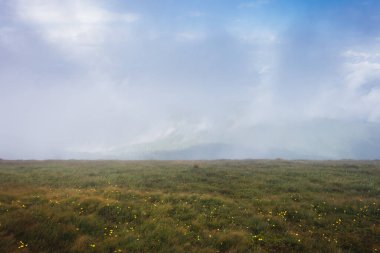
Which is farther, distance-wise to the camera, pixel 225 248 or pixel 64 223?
pixel 64 223

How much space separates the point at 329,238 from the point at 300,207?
437cm

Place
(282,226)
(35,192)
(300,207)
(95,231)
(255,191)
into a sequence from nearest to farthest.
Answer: (95,231) < (282,226) < (300,207) < (35,192) < (255,191)

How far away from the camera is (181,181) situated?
988 inches

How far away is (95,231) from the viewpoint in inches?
456

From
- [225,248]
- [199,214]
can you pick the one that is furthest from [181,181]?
[225,248]

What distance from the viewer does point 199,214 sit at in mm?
14258

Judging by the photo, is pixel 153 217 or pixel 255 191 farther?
pixel 255 191

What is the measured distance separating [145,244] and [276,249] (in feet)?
17.0

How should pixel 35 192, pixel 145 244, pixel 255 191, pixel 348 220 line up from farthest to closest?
pixel 255 191 → pixel 35 192 → pixel 348 220 → pixel 145 244

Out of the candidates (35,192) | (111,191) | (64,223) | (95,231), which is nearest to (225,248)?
(95,231)

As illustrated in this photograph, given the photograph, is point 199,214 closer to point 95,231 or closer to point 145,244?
point 145,244

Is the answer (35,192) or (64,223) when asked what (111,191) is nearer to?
(35,192)

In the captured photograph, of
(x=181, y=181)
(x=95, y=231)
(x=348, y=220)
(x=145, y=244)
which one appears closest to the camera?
(x=145, y=244)

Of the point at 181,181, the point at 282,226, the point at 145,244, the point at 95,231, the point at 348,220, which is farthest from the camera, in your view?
the point at 181,181
